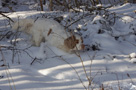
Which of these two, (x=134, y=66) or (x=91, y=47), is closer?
(x=134, y=66)

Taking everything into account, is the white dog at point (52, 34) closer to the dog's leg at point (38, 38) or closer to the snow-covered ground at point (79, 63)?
the dog's leg at point (38, 38)

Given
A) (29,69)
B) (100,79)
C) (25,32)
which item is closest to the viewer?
(100,79)

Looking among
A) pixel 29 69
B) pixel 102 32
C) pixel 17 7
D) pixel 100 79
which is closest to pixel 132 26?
pixel 102 32

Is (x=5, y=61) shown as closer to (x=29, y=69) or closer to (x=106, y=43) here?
(x=29, y=69)

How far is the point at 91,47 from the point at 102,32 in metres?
0.60

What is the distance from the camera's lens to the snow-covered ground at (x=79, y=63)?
6.17 ft

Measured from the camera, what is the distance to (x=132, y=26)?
347 centimetres

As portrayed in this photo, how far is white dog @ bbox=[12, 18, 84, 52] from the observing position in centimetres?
257

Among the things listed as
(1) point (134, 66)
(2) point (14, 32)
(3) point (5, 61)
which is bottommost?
(1) point (134, 66)

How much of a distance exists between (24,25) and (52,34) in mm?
685

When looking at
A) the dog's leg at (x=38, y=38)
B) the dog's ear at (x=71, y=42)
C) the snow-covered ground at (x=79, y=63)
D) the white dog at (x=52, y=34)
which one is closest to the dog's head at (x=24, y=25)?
the white dog at (x=52, y=34)

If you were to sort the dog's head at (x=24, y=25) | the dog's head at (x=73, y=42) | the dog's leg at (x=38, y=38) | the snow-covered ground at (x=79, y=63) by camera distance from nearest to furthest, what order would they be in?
the snow-covered ground at (x=79, y=63) < the dog's head at (x=73, y=42) < the dog's leg at (x=38, y=38) < the dog's head at (x=24, y=25)

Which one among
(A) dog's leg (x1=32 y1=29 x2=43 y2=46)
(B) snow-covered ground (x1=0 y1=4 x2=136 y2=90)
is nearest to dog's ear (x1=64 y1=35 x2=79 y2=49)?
(B) snow-covered ground (x1=0 y1=4 x2=136 y2=90)

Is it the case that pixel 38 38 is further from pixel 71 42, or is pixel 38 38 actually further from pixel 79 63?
pixel 79 63
